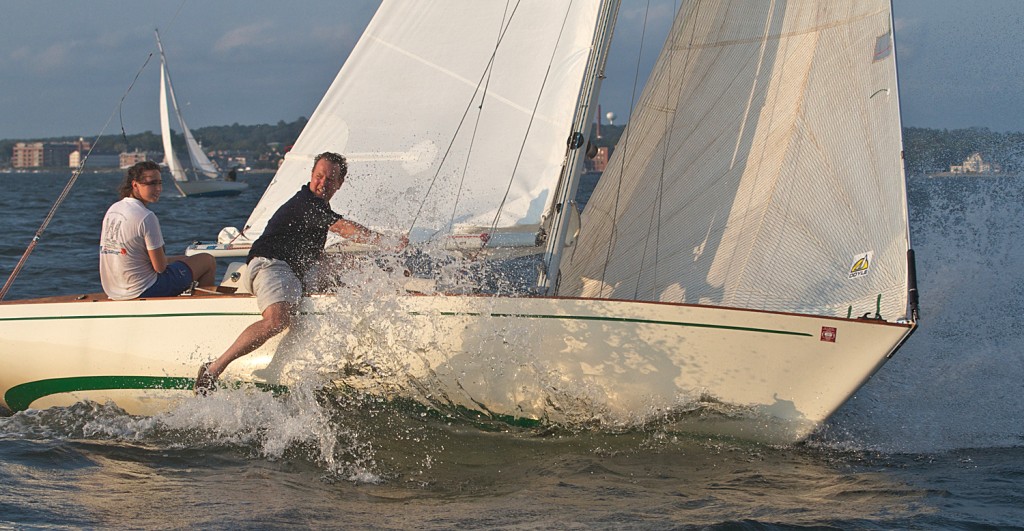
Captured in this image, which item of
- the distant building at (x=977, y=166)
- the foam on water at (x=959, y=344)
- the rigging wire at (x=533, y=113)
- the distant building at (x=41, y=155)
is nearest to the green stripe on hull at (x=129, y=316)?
the rigging wire at (x=533, y=113)

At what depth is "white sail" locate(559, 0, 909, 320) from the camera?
17.7ft

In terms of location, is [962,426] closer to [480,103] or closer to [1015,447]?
[1015,447]

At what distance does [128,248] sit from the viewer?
5.60 metres

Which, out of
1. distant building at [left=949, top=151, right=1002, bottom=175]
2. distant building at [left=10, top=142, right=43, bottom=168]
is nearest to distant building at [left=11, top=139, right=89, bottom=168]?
distant building at [left=10, top=142, right=43, bottom=168]

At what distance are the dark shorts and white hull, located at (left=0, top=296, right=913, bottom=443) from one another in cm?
17

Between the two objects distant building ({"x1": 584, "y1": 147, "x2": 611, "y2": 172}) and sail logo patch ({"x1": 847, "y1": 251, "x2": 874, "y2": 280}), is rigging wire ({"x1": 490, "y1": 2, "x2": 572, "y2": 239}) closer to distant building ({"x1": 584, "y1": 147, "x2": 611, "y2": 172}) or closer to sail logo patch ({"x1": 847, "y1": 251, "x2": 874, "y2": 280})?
distant building ({"x1": 584, "y1": 147, "x2": 611, "y2": 172})

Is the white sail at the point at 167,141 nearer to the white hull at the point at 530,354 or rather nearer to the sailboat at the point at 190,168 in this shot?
the sailboat at the point at 190,168

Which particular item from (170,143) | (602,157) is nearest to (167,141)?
(170,143)

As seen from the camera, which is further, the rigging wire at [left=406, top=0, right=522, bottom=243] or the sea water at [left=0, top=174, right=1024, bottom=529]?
the rigging wire at [left=406, top=0, right=522, bottom=243]

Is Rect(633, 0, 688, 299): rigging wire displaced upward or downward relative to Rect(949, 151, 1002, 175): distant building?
downward

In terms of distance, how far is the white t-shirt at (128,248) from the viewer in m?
5.54

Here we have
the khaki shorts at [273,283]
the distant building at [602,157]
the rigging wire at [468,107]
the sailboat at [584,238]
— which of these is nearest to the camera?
the sailboat at [584,238]

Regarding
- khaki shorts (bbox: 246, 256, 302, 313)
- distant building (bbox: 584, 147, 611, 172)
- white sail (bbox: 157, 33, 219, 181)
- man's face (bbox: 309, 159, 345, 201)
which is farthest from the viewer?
white sail (bbox: 157, 33, 219, 181)

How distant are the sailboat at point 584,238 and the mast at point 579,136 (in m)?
0.02
